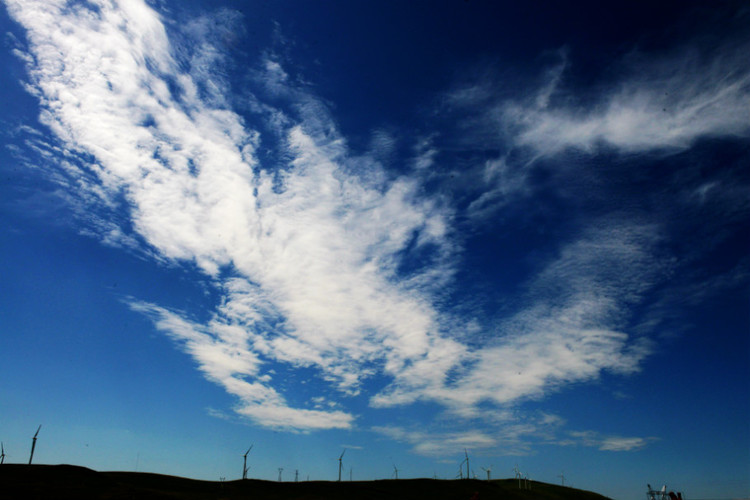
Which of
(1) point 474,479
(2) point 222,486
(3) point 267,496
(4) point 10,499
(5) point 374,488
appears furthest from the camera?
(1) point 474,479

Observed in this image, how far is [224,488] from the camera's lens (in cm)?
13112

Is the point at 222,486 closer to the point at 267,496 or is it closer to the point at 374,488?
the point at 267,496

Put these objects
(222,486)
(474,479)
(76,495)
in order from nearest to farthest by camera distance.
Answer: (76,495)
(222,486)
(474,479)

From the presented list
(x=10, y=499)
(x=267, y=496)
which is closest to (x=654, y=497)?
(x=267, y=496)

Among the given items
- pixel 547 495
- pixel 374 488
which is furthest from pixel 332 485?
pixel 547 495

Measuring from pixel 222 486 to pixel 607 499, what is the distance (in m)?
134

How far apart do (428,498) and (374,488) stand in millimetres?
21539

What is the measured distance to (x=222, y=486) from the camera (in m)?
134

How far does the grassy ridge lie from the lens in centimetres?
9581

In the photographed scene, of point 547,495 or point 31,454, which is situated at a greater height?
point 31,454

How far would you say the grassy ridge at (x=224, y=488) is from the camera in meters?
95.8

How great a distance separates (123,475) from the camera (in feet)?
427

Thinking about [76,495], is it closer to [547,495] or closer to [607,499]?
[547,495]

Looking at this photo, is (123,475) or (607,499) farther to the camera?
(607,499)
